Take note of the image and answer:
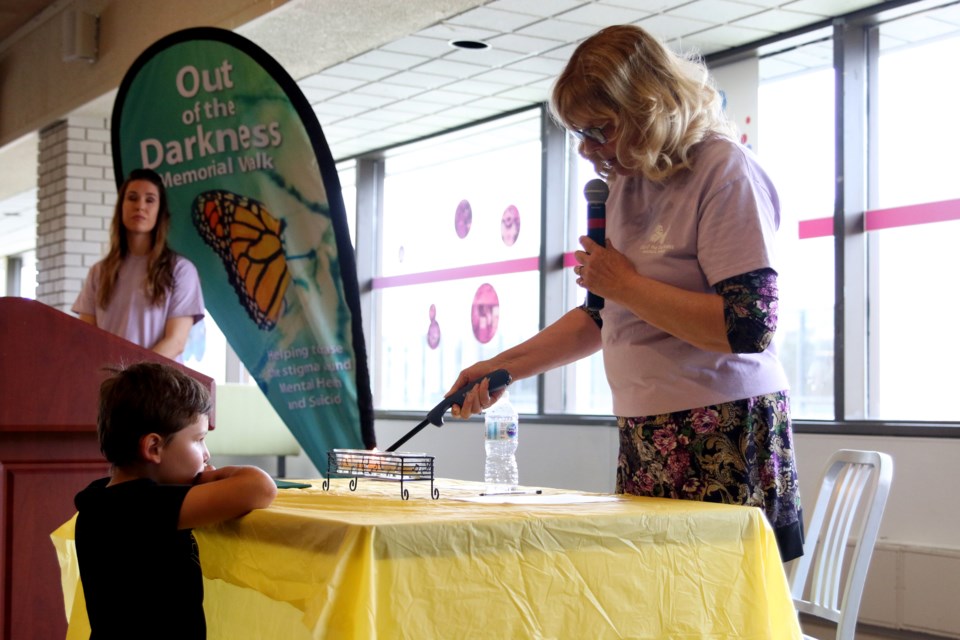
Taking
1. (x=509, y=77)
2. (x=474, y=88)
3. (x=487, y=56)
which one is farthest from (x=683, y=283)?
(x=474, y=88)

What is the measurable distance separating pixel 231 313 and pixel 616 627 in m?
Result: 2.39

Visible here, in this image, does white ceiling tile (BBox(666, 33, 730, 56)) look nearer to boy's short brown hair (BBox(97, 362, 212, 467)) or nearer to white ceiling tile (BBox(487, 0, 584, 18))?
white ceiling tile (BBox(487, 0, 584, 18))

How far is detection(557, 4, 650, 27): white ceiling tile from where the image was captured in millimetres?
5055

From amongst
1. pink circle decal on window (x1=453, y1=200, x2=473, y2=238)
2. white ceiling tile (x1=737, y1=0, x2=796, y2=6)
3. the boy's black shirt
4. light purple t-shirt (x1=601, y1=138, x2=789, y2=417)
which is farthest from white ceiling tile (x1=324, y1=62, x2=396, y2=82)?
the boy's black shirt

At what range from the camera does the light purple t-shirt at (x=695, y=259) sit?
5.47 ft

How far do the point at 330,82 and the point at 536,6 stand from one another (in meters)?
1.79

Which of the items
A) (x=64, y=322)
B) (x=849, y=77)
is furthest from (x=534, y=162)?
(x=64, y=322)

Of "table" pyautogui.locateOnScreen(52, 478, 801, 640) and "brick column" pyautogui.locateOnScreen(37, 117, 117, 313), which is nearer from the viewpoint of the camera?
"table" pyautogui.locateOnScreen(52, 478, 801, 640)

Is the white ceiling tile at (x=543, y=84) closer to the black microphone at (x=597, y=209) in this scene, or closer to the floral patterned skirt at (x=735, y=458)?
the black microphone at (x=597, y=209)

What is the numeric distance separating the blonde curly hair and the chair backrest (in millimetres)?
874

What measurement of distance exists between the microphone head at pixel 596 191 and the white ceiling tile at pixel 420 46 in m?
3.88

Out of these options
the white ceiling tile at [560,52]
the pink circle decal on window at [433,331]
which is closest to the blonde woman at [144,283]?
the white ceiling tile at [560,52]

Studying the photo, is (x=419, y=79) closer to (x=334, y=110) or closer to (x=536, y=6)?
(x=334, y=110)

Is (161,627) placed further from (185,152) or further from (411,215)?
(411,215)
